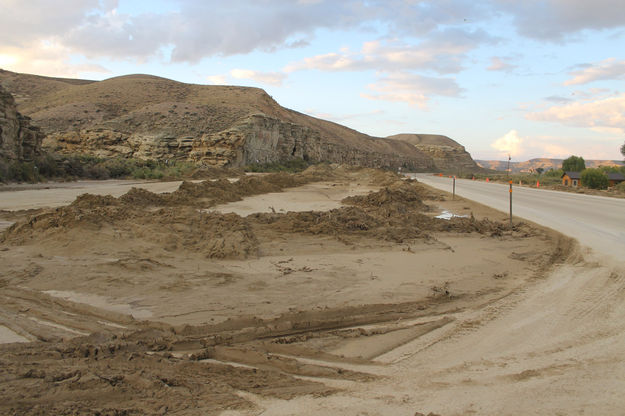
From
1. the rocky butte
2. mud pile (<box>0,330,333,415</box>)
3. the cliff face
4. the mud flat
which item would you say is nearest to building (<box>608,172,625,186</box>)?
the rocky butte

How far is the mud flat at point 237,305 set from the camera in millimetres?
3404

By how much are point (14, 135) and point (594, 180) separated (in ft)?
185

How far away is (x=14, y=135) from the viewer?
27.1m

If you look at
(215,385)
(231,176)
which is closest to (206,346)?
(215,385)

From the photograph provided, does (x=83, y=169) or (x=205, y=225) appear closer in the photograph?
(x=205, y=225)

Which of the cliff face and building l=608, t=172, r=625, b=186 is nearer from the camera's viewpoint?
the cliff face

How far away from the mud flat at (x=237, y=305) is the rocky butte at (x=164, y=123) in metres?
34.4

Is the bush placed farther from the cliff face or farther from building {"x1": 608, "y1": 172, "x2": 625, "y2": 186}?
building {"x1": 608, "y1": 172, "x2": 625, "y2": 186}

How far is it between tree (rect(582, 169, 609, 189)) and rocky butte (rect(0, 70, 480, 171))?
3577cm

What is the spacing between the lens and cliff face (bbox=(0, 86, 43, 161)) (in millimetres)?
25719

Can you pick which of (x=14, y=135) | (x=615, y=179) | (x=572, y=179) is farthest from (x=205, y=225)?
(x=615, y=179)

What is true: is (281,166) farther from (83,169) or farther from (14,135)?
(14,135)

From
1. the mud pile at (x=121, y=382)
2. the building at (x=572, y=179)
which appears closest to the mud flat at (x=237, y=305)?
the mud pile at (x=121, y=382)

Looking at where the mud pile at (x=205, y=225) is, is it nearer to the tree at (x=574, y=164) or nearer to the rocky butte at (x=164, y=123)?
the rocky butte at (x=164, y=123)
